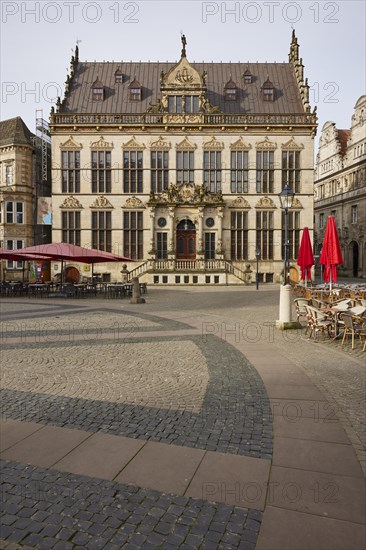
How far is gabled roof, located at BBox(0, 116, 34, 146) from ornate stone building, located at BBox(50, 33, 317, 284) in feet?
11.5

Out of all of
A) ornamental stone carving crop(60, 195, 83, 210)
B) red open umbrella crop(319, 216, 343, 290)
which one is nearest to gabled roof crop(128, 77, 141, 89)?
ornamental stone carving crop(60, 195, 83, 210)

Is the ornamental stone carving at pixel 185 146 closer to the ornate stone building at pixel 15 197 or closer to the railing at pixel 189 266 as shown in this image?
the railing at pixel 189 266

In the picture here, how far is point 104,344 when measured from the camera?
9.09m

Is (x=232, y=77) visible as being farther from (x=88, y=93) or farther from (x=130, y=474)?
(x=130, y=474)

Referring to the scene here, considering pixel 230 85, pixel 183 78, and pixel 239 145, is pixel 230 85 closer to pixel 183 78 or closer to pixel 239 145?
pixel 183 78

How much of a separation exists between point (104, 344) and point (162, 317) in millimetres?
4723

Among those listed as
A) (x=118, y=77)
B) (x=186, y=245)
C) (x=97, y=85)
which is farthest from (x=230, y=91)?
(x=186, y=245)

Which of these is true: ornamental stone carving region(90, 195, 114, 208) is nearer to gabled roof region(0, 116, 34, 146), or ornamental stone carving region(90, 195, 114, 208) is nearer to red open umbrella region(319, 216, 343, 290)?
gabled roof region(0, 116, 34, 146)

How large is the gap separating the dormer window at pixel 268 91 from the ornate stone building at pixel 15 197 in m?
23.9

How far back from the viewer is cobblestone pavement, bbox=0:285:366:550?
2807mm

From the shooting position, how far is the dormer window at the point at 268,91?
36969 mm

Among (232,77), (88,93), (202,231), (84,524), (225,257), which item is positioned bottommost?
(84,524)

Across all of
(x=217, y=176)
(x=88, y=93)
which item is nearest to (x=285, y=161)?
(x=217, y=176)

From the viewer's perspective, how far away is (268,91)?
37094mm
